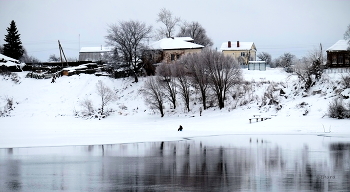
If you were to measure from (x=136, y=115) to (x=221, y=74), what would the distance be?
12131 mm

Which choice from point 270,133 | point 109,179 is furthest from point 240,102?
point 109,179

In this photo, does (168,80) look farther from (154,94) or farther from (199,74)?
(199,74)

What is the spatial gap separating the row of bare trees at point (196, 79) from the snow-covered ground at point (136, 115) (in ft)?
5.15

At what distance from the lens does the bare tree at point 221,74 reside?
61188 mm

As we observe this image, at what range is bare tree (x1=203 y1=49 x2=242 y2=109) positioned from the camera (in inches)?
2409

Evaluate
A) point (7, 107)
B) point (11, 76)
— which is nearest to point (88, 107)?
point (7, 107)

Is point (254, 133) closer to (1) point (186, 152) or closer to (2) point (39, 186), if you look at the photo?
(1) point (186, 152)

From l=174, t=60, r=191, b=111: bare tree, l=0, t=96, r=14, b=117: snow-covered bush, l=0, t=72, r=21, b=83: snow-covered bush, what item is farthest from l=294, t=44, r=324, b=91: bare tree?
l=0, t=72, r=21, b=83: snow-covered bush

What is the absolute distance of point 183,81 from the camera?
2507 inches

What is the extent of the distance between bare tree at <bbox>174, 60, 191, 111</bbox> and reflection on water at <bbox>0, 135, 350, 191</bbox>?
80.0 ft

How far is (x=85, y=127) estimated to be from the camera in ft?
184

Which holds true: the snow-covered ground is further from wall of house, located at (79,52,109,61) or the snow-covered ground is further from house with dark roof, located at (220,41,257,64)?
wall of house, located at (79,52,109,61)

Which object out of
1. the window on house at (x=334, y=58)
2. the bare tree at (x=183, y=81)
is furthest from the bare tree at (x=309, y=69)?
the window on house at (x=334, y=58)

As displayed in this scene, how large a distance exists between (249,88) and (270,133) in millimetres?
17570
